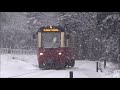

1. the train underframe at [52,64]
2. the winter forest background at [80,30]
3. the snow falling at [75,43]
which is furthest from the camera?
the winter forest background at [80,30]

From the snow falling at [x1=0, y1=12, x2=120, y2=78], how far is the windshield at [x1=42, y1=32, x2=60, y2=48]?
5.20ft

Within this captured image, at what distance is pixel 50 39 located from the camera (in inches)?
811

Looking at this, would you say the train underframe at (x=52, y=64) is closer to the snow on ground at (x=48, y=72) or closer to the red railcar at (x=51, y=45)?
the red railcar at (x=51, y=45)

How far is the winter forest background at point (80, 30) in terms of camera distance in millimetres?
21172

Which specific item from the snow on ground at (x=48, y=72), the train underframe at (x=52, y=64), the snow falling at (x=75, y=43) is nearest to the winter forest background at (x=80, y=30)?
the snow falling at (x=75, y=43)

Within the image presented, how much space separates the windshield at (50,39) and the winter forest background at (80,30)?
5.48 feet

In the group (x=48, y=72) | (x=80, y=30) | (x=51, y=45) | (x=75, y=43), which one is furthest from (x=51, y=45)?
(x=80, y=30)

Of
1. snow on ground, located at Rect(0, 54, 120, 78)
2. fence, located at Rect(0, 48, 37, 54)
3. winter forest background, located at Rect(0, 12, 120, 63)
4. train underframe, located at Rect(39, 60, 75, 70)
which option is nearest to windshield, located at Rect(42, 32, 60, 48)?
train underframe, located at Rect(39, 60, 75, 70)

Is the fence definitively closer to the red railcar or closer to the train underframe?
the train underframe
